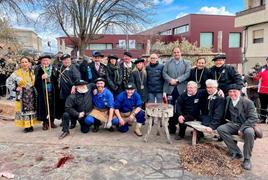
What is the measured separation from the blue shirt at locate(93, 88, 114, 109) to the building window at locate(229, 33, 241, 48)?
3272 centimetres

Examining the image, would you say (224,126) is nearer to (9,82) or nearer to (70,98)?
(70,98)

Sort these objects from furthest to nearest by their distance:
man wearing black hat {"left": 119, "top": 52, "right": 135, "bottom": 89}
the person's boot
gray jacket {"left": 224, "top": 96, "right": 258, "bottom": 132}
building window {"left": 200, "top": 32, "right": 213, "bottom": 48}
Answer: building window {"left": 200, "top": 32, "right": 213, "bottom": 48} < man wearing black hat {"left": 119, "top": 52, "right": 135, "bottom": 89} < the person's boot < gray jacket {"left": 224, "top": 96, "right": 258, "bottom": 132}

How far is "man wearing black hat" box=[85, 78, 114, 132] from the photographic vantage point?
20.1 ft

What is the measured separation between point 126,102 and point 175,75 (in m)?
1.28

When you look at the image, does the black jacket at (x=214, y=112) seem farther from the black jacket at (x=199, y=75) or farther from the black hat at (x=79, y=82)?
the black hat at (x=79, y=82)

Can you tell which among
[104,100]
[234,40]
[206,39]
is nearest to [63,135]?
[104,100]

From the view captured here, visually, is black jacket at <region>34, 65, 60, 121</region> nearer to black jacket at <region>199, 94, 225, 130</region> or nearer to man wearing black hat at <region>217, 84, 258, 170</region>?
black jacket at <region>199, 94, 225, 130</region>

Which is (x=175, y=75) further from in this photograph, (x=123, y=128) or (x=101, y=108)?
(x=101, y=108)

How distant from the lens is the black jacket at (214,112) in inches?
201

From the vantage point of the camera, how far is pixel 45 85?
6375mm

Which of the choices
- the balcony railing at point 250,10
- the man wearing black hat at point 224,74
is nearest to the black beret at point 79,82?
the man wearing black hat at point 224,74

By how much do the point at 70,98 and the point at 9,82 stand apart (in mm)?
1382

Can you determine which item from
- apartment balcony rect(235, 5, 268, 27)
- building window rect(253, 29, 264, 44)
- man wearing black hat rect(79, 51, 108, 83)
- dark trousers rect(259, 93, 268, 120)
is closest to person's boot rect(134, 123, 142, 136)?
man wearing black hat rect(79, 51, 108, 83)

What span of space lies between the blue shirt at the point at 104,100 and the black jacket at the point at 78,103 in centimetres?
14
